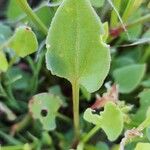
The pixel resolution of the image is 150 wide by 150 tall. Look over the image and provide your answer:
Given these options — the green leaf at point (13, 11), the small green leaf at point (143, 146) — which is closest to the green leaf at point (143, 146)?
the small green leaf at point (143, 146)

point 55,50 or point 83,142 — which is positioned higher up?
point 55,50

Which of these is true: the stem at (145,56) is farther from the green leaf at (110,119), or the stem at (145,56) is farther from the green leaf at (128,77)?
the green leaf at (110,119)

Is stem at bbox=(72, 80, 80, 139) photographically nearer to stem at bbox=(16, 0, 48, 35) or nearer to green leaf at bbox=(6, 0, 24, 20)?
stem at bbox=(16, 0, 48, 35)

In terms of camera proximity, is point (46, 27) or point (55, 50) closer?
Answer: point (55, 50)

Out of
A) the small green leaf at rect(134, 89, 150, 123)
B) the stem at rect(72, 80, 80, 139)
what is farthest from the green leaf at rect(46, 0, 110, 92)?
the small green leaf at rect(134, 89, 150, 123)

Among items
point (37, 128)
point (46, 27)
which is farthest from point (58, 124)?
point (46, 27)

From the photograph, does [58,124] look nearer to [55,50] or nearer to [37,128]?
[37,128]
